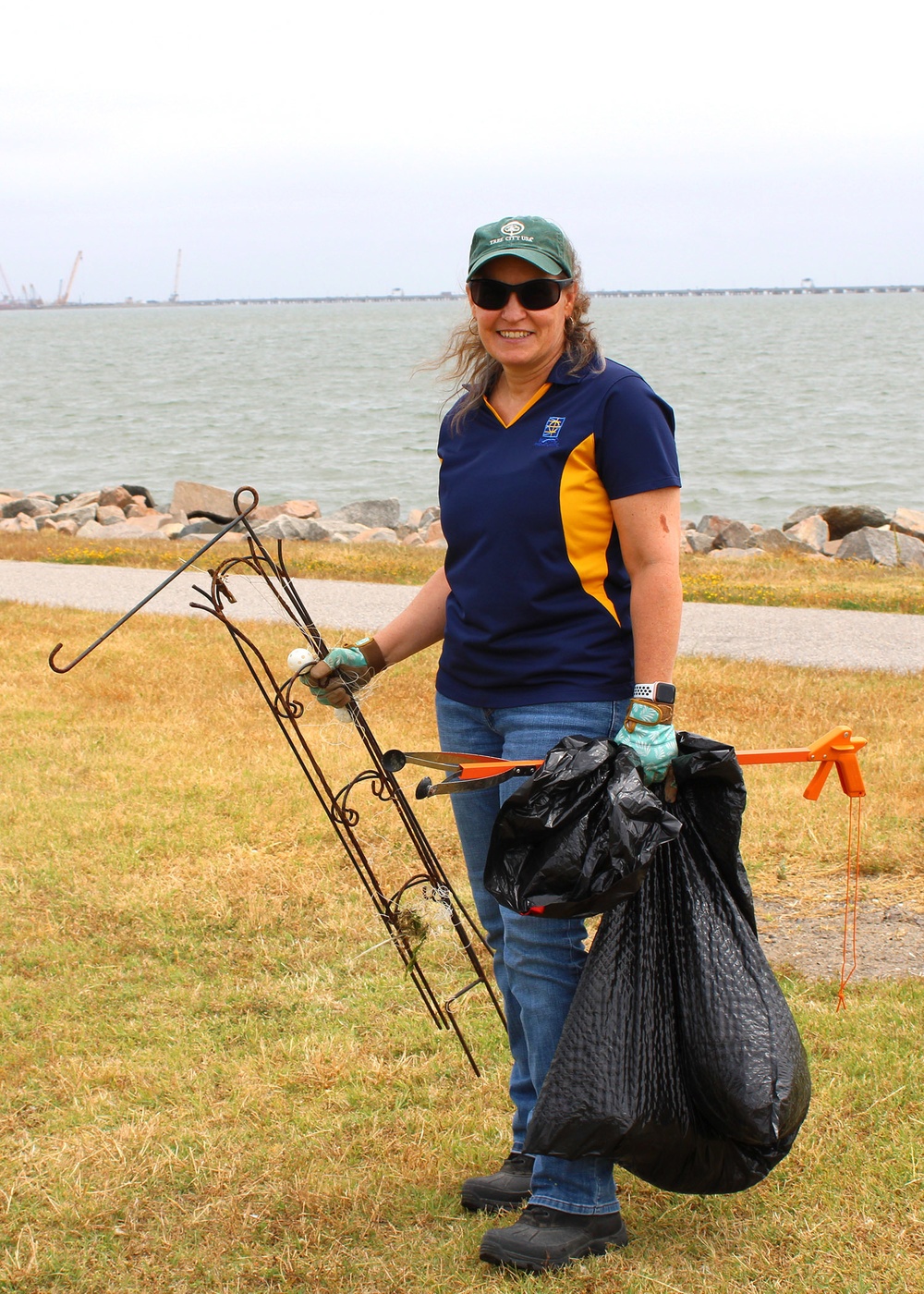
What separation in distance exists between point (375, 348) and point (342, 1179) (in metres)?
85.9

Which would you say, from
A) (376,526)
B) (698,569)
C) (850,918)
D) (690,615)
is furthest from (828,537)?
(850,918)

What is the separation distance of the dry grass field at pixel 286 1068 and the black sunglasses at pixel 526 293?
1503 mm

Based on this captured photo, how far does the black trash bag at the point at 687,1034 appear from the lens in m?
2.26

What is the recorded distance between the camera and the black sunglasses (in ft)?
7.98

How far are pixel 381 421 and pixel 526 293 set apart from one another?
38263 mm

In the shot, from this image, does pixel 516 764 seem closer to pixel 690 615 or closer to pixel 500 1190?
pixel 500 1190

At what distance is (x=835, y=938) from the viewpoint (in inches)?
157

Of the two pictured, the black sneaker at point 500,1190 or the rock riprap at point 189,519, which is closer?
the black sneaker at point 500,1190

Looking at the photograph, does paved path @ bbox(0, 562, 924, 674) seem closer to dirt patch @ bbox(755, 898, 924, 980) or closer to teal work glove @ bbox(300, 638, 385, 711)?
dirt patch @ bbox(755, 898, 924, 980)

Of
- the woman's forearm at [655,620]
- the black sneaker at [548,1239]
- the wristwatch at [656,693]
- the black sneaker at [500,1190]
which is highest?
the woman's forearm at [655,620]

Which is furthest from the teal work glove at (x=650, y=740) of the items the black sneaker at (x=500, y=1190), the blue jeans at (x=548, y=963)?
the black sneaker at (x=500, y=1190)

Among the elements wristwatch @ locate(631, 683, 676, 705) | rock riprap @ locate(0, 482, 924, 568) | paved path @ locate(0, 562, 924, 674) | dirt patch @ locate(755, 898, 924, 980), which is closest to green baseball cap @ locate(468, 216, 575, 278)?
wristwatch @ locate(631, 683, 676, 705)

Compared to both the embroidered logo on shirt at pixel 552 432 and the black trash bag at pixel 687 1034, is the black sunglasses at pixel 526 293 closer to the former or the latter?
the embroidered logo on shirt at pixel 552 432

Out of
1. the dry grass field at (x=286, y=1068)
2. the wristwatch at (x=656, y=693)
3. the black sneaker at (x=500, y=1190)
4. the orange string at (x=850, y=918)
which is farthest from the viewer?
the orange string at (x=850, y=918)
